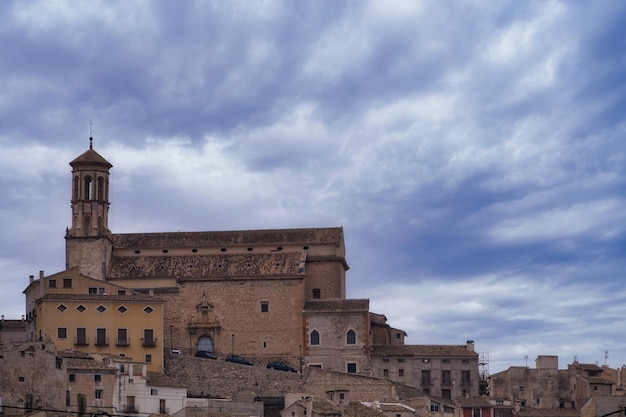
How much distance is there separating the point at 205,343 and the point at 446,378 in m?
16.4

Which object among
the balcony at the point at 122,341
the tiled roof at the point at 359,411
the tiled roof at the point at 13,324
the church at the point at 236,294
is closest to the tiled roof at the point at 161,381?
the balcony at the point at 122,341

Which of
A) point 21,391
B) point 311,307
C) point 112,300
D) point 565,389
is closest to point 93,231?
point 112,300

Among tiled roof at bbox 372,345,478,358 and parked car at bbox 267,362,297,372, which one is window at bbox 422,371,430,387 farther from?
parked car at bbox 267,362,297,372

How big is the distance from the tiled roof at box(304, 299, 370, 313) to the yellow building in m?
10.9

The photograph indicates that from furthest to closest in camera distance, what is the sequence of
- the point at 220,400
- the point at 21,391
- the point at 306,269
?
the point at 306,269 → the point at 220,400 → the point at 21,391

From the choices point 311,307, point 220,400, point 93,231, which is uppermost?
point 93,231

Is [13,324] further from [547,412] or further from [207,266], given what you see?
[547,412]

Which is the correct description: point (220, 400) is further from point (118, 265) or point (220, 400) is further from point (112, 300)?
point (118, 265)

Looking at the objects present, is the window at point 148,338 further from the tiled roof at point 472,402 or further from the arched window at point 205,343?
the tiled roof at point 472,402

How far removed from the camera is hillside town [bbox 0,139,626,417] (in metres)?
74.1

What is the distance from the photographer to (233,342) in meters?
86.8

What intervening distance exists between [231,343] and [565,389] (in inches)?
984

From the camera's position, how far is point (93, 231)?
89.7 metres

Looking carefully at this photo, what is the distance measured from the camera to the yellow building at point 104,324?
259 feet
